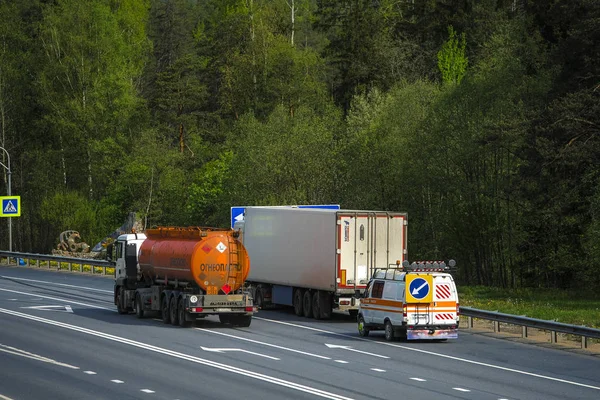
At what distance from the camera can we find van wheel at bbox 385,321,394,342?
28562 millimetres

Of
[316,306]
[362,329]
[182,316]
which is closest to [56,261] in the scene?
[316,306]

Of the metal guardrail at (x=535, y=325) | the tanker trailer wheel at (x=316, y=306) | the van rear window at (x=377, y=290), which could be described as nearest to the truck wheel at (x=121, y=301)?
the tanker trailer wheel at (x=316, y=306)

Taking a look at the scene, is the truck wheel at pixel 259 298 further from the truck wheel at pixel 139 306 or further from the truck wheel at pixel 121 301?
the truck wheel at pixel 139 306

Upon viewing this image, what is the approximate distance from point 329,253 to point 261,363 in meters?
10.7

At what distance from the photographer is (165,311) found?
32938 mm

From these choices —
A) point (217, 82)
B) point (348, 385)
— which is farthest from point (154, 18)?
point (348, 385)

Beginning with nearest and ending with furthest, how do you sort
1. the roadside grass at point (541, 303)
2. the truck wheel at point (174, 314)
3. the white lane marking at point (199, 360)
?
the white lane marking at point (199, 360)
the truck wheel at point (174, 314)
the roadside grass at point (541, 303)

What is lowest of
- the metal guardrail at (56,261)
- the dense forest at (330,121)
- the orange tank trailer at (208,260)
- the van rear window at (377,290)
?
the metal guardrail at (56,261)

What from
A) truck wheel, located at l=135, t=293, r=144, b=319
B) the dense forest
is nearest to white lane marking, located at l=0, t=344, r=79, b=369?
truck wheel, located at l=135, t=293, r=144, b=319

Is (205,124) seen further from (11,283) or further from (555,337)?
(555,337)

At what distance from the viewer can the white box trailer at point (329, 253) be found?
3381 centimetres

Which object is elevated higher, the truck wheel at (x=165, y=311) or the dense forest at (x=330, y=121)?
the dense forest at (x=330, y=121)

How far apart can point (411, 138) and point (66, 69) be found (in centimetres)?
3599

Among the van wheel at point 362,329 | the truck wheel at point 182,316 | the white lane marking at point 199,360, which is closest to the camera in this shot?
the white lane marking at point 199,360
